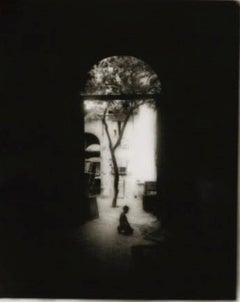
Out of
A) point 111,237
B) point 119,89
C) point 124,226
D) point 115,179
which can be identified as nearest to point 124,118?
point 119,89

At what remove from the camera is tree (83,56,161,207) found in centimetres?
685

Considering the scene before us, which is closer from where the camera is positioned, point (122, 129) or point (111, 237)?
point (111, 237)

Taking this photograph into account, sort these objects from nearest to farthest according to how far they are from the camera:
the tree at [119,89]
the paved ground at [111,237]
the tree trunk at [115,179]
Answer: the paved ground at [111,237] < the tree at [119,89] < the tree trunk at [115,179]

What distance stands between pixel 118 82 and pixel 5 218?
10.1 feet

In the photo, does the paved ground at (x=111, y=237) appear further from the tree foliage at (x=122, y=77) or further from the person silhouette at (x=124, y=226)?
the tree foliage at (x=122, y=77)

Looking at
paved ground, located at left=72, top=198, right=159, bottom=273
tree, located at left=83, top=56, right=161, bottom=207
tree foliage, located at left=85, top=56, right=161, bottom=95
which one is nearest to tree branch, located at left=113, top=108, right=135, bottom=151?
tree, located at left=83, top=56, right=161, bottom=207

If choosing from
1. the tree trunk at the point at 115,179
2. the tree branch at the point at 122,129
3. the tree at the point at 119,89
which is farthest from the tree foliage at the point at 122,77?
the tree trunk at the point at 115,179

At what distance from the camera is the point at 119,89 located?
7.04 metres

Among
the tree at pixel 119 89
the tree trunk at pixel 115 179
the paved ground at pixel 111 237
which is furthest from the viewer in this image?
the tree trunk at pixel 115 179

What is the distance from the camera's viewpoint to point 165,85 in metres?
6.66

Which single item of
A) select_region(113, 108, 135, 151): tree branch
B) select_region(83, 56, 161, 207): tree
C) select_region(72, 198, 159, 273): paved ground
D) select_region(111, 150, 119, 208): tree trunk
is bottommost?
select_region(72, 198, 159, 273): paved ground

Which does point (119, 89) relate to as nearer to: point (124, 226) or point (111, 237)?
point (124, 226)

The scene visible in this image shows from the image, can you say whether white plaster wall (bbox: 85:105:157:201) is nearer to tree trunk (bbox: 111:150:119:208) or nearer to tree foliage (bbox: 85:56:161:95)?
tree trunk (bbox: 111:150:119:208)

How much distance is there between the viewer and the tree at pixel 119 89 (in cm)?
685
